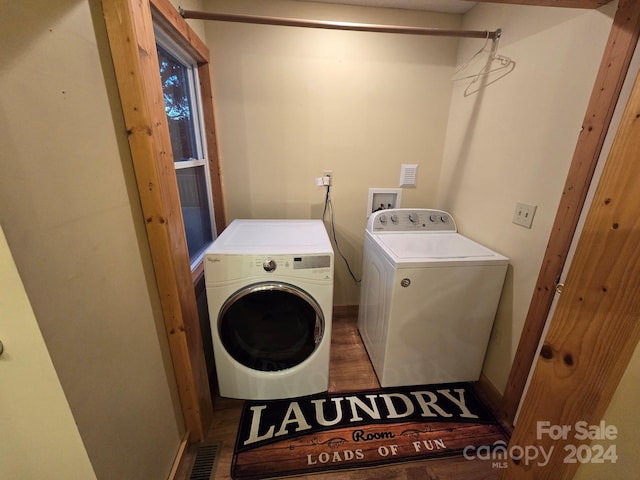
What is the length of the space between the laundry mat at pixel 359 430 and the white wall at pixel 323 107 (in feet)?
4.14

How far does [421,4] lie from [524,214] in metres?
1.54

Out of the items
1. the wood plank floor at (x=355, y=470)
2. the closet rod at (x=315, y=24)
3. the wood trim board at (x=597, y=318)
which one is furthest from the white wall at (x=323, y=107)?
the wood trim board at (x=597, y=318)

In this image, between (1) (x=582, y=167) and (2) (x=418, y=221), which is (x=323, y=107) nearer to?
(2) (x=418, y=221)

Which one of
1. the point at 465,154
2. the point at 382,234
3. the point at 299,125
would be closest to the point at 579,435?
the point at 382,234

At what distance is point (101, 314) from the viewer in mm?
718

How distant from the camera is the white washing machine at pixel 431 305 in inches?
53.1

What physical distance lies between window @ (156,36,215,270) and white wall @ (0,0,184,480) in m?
0.62

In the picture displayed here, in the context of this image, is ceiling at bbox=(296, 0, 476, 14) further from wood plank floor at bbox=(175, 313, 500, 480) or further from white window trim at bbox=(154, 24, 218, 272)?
wood plank floor at bbox=(175, 313, 500, 480)

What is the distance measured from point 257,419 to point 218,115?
197 cm

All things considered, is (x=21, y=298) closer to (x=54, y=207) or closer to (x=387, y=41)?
(x=54, y=207)

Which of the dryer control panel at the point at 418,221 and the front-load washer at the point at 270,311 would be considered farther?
the dryer control panel at the point at 418,221

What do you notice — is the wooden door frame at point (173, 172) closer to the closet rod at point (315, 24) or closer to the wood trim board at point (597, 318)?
the closet rod at point (315, 24)

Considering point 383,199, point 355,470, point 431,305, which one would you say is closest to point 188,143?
point 383,199

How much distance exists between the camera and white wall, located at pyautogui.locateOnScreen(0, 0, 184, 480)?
1.68 ft
